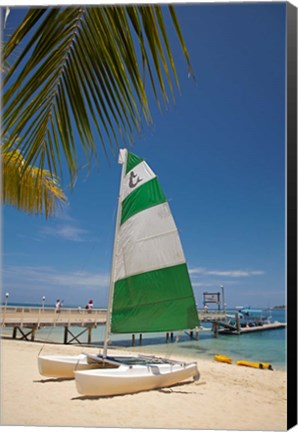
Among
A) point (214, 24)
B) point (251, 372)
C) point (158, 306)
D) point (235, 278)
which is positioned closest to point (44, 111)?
point (214, 24)

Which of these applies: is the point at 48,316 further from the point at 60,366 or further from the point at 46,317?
the point at 60,366

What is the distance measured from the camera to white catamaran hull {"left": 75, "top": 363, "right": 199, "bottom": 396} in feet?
11.7

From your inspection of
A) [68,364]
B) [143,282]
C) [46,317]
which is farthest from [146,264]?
[46,317]

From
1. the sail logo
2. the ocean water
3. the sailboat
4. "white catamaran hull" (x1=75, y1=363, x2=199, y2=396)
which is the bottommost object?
the ocean water

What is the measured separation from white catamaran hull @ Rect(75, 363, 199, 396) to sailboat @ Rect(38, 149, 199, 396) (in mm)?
14

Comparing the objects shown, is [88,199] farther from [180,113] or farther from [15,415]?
[15,415]

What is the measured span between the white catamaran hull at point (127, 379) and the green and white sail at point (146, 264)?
47cm

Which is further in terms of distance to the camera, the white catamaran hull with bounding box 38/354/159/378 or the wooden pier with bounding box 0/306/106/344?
the wooden pier with bounding box 0/306/106/344

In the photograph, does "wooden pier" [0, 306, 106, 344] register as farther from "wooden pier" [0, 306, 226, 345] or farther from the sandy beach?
the sandy beach

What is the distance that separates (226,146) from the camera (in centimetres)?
401

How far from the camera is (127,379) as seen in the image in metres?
3.75

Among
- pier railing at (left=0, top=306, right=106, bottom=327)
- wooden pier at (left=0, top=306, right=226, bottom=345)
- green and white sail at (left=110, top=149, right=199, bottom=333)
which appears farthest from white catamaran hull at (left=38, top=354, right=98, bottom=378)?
pier railing at (left=0, top=306, right=106, bottom=327)

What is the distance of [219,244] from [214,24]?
8.70ft

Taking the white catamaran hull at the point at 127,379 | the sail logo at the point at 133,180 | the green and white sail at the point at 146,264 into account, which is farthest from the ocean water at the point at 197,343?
the sail logo at the point at 133,180
